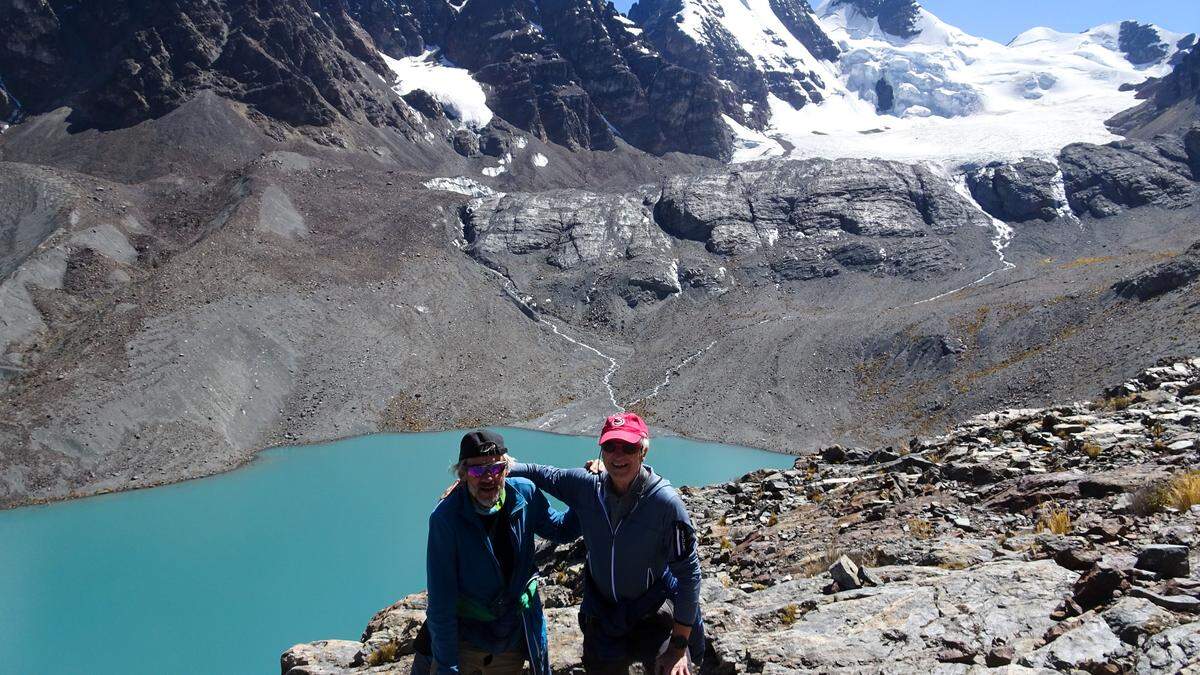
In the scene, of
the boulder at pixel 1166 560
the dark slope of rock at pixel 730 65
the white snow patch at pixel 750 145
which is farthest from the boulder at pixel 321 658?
the dark slope of rock at pixel 730 65

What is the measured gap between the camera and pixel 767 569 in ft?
31.2

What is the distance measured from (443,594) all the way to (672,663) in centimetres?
157

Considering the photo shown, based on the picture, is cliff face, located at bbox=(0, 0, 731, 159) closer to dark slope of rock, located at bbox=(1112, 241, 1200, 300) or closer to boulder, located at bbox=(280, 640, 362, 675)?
dark slope of rock, located at bbox=(1112, 241, 1200, 300)

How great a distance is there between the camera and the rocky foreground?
5305 mm

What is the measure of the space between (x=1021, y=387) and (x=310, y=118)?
83726 mm

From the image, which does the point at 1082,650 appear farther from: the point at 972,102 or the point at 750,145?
the point at 972,102

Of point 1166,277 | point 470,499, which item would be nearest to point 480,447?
point 470,499

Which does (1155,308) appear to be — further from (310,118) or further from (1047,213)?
(310,118)

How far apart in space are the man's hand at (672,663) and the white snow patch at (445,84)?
4720 inches

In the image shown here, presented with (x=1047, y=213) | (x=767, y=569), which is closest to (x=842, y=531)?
(x=767, y=569)

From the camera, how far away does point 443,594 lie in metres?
4.89

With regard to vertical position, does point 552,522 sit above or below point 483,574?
above

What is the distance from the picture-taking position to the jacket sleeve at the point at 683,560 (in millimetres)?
4762

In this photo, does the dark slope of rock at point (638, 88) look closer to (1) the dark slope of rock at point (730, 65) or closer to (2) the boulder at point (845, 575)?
(1) the dark slope of rock at point (730, 65)
